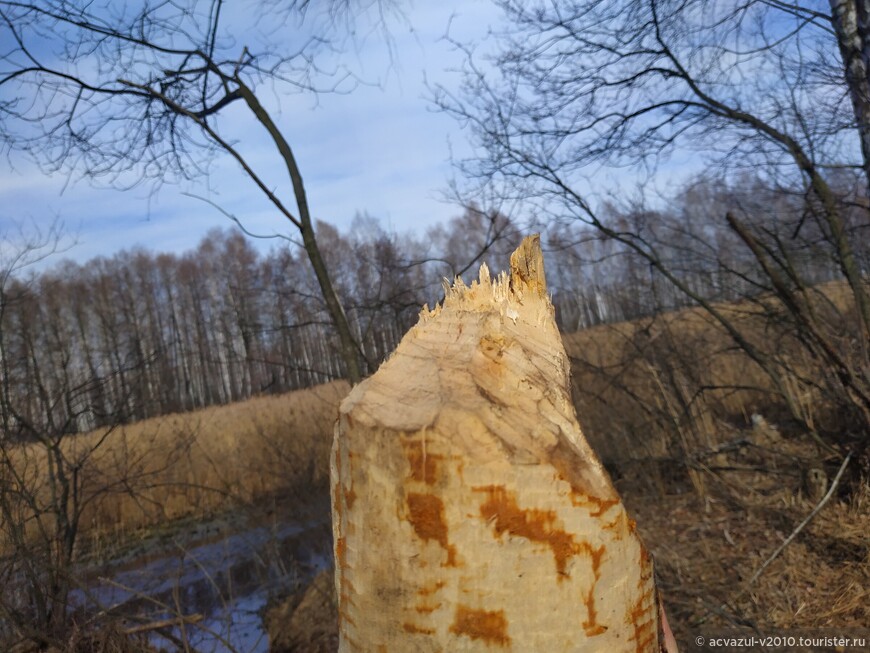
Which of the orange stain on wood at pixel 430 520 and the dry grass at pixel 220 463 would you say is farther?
the dry grass at pixel 220 463

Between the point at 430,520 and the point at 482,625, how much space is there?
0.14 metres

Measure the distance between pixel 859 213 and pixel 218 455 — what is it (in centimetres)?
977

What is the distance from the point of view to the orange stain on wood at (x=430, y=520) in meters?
0.70

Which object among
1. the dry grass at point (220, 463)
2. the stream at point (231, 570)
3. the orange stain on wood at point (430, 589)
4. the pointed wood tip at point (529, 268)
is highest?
the pointed wood tip at point (529, 268)

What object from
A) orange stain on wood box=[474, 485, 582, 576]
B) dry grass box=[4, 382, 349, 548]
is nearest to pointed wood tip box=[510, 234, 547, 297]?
orange stain on wood box=[474, 485, 582, 576]

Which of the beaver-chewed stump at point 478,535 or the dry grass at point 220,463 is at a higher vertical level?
the beaver-chewed stump at point 478,535

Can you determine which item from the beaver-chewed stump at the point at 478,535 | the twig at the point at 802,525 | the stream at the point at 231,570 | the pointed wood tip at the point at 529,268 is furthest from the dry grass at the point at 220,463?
the beaver-chewed stump at the point at 478,535

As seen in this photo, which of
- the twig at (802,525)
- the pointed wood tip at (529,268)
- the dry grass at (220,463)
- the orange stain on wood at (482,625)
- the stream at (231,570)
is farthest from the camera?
the dry grass at (220,463)

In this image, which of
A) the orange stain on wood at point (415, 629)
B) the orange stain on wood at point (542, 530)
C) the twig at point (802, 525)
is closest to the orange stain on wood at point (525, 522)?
the orange stain on wood at point (542, 530)

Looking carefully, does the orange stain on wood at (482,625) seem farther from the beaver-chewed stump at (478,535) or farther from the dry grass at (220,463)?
the dry grass at (220,463)

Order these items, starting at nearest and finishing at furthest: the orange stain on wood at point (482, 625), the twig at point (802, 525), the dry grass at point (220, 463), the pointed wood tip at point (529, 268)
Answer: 1. the orange stain on wood at point (482, 625)
2. the pointed wood tip at point (529, 268)
3. the twig at point (802, 525)
4. the dry grass at point (220, 463)

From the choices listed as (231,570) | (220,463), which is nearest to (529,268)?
(231,570)

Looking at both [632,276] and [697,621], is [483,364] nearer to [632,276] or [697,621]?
[697,621]

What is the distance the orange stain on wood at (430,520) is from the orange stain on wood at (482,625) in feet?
0.21
